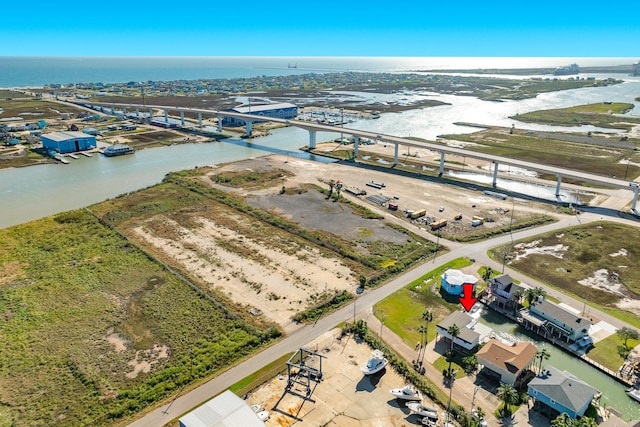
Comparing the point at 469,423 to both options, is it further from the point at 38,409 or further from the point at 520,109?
the point at 520,109

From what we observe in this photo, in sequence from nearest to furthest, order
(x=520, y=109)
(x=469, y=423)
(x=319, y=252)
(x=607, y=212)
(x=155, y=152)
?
(x=469, y=423) < (x=319, y=252) < (x=607, y=212) < (x=155, y=152) < (x=520, y=109)

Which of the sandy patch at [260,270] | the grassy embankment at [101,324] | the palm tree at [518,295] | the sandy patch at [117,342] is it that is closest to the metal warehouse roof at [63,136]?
the grassy embankment at [101,324]

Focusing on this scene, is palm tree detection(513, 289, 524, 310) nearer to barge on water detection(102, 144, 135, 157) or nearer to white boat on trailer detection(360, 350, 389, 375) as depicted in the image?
white boat on trailer detection(360, 350, 389, 375)

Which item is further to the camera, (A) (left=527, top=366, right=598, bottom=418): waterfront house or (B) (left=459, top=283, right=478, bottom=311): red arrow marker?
(B) (left=459, top=283, right=478, bottom=311): red arrow marker

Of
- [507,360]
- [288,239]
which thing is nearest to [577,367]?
[507,360]

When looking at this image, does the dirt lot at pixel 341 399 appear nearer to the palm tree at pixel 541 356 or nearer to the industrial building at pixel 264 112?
the palm tree at pixel 541 356

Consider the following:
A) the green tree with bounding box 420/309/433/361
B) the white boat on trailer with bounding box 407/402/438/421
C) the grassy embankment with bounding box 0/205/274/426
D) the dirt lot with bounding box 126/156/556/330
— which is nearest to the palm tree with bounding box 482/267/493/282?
the dirt lot with bounding box 126/156/556/330

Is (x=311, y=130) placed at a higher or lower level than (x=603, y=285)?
higher

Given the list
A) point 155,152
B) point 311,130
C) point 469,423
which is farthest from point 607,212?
point 155,152
